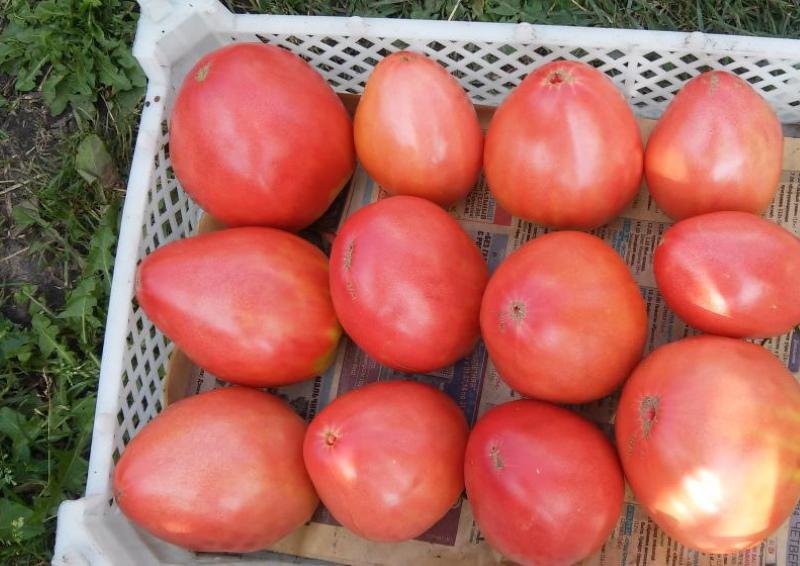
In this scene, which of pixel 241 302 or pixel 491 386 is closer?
pixel 241 302

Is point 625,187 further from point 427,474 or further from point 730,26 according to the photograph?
point 730,26

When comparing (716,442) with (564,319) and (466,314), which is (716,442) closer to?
(564,319)

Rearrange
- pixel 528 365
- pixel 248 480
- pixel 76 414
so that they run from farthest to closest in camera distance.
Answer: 1. pixel 76 414
2. pixel 248 480
3. pixel 528 365

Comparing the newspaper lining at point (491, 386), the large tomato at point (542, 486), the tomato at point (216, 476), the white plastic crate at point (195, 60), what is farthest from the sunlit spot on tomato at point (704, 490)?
the white plastic crate at point (195, 60)

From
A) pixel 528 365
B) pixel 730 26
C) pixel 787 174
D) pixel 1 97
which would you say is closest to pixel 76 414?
pixel 1 97

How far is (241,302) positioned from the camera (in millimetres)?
1041

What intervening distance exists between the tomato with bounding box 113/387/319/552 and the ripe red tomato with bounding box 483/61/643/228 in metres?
0.48

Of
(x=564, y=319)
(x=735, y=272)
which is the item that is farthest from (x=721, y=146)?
(x=564, y=319)

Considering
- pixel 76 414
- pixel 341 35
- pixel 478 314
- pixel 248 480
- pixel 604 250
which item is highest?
pixel 341 35

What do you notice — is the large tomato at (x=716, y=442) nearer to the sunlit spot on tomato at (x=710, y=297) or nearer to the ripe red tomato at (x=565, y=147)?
the sunlit spot on tomato at (x=710, y=297)

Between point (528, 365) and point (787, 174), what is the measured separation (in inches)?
24.0

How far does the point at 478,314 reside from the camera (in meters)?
1.05

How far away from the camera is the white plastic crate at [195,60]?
1.13 m

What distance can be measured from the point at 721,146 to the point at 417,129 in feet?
1.29
